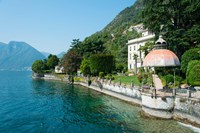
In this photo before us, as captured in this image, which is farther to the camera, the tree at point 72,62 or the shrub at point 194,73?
the tree at point 72,62

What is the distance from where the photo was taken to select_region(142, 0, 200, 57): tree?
37125 millimetres

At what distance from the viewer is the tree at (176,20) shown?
3712 centimetres

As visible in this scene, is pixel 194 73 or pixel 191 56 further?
pixel 191 56

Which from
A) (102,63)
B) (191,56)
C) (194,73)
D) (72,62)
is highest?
(72,62)

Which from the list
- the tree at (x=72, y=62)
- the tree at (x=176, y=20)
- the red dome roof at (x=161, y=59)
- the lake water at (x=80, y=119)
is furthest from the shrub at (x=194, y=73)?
the tree at (x=72, y=62)

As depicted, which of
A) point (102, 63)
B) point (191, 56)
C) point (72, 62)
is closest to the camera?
point (191, 56)

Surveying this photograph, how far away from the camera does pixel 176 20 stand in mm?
40531

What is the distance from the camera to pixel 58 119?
28703mm

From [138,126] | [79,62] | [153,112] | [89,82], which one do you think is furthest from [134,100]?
[79,62]

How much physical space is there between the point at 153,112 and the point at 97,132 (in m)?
8.41

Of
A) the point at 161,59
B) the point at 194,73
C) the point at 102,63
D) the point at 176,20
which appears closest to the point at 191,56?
the point at 194,73

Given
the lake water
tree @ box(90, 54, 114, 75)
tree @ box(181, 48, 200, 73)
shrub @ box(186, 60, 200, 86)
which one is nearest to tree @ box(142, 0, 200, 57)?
tree @ box(181, 48, 200, 73)

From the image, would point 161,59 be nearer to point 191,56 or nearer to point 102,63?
point 191,56

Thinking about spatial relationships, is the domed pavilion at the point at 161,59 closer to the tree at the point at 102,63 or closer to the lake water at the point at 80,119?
the lake water at the point at 80,119
